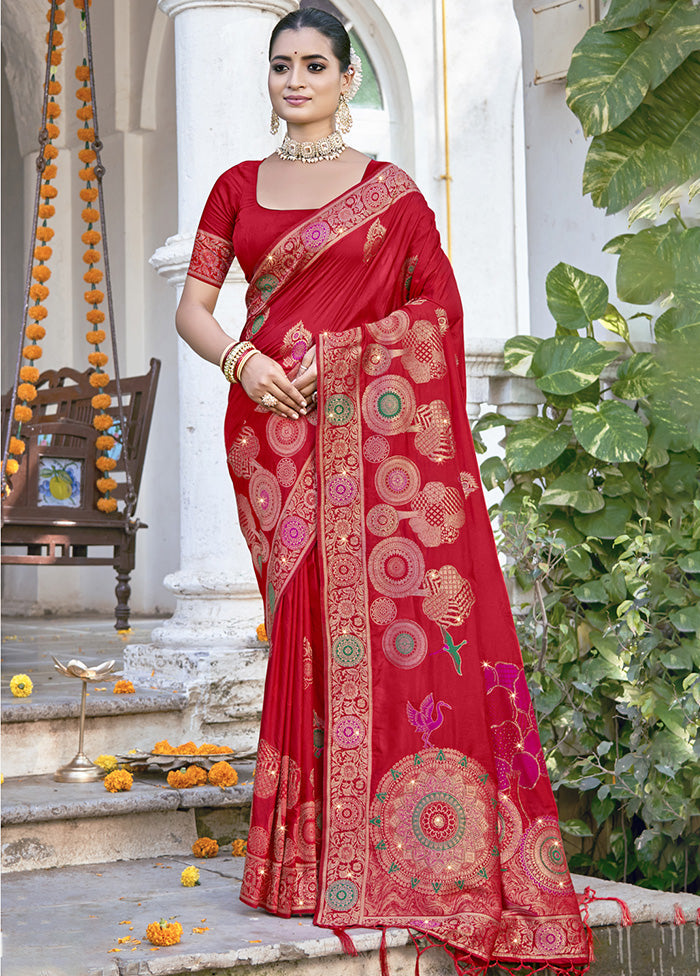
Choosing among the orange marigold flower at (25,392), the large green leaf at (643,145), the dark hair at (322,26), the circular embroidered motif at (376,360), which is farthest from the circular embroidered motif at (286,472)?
the orange marigold flower at (25,392)

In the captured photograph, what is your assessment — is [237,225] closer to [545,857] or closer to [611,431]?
[611,431]

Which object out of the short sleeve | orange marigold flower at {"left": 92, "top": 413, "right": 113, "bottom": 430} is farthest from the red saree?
orange marigold flower at {"left": 92, "top": 413, "right": 113, "bottom": 430}

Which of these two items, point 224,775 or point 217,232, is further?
point 224,775

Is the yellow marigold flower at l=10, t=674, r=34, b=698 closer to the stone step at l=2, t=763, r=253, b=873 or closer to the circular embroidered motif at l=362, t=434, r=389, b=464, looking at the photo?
the stone step at l=2, t=763, r=253, b=873

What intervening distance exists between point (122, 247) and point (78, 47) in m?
1.23

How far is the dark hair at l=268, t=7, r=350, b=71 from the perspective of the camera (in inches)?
93.9

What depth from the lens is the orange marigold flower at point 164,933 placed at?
84.4 inches

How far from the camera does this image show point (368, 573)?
92.9 inches

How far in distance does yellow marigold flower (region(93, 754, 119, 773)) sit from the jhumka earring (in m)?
1.67

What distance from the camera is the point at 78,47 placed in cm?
755

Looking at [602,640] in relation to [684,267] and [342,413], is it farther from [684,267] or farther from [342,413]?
[684,267]

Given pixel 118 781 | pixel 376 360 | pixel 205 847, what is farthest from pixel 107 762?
pixel 376 360

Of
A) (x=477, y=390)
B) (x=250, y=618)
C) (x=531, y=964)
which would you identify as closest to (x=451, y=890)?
(x=531, y=964)

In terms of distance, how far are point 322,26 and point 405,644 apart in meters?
1.13
